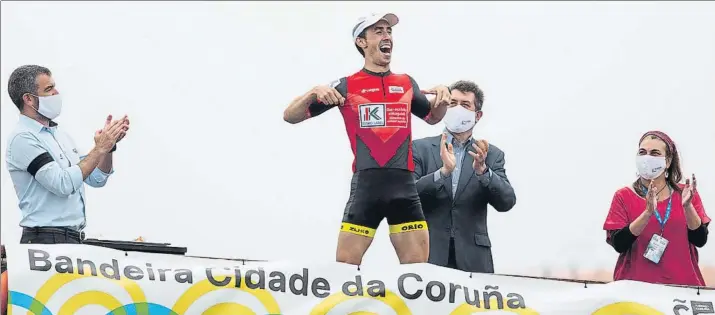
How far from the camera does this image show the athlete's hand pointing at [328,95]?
7652 mm

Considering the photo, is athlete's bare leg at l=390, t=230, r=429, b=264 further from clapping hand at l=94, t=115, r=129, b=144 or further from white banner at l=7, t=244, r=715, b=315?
clapping hand at l=94, t=115, r=129, b=144

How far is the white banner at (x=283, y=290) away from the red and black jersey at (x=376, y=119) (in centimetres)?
80

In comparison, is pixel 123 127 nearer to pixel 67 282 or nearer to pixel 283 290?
pixel 67 282

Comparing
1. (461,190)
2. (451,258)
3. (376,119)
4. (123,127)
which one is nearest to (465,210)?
(461,190)

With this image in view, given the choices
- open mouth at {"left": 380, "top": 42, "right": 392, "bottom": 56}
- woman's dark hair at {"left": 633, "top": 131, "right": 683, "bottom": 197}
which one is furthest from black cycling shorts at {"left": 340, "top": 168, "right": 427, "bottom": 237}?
woman's dark hair at {"left": 633, "top": 131, "right": 683, "bottom": 197}

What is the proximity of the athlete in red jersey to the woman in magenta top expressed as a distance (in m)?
1.59

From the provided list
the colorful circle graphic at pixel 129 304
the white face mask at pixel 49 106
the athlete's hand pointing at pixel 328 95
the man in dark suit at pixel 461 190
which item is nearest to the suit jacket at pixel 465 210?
the man in dark suit at pixel 461 190

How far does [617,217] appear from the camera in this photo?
326 inches

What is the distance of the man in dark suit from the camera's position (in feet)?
27.4

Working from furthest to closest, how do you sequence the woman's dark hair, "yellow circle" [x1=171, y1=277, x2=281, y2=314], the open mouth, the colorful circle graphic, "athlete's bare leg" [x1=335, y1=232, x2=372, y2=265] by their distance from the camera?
the woman's dark hair
the open mouth
"athlete's bare leg" [x1=335, y1=232, x2=372, y2=265]
"yellow circle" [x1=171, y1=277, x2=281, y2=314]
the colorful circle graphic

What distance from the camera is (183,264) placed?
7.25 meters

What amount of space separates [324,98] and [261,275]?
128cm

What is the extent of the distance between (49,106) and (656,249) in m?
4.39

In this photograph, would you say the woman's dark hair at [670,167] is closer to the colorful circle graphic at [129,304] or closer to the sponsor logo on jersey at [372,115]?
the sponsor logo on jersey at [372,115]
